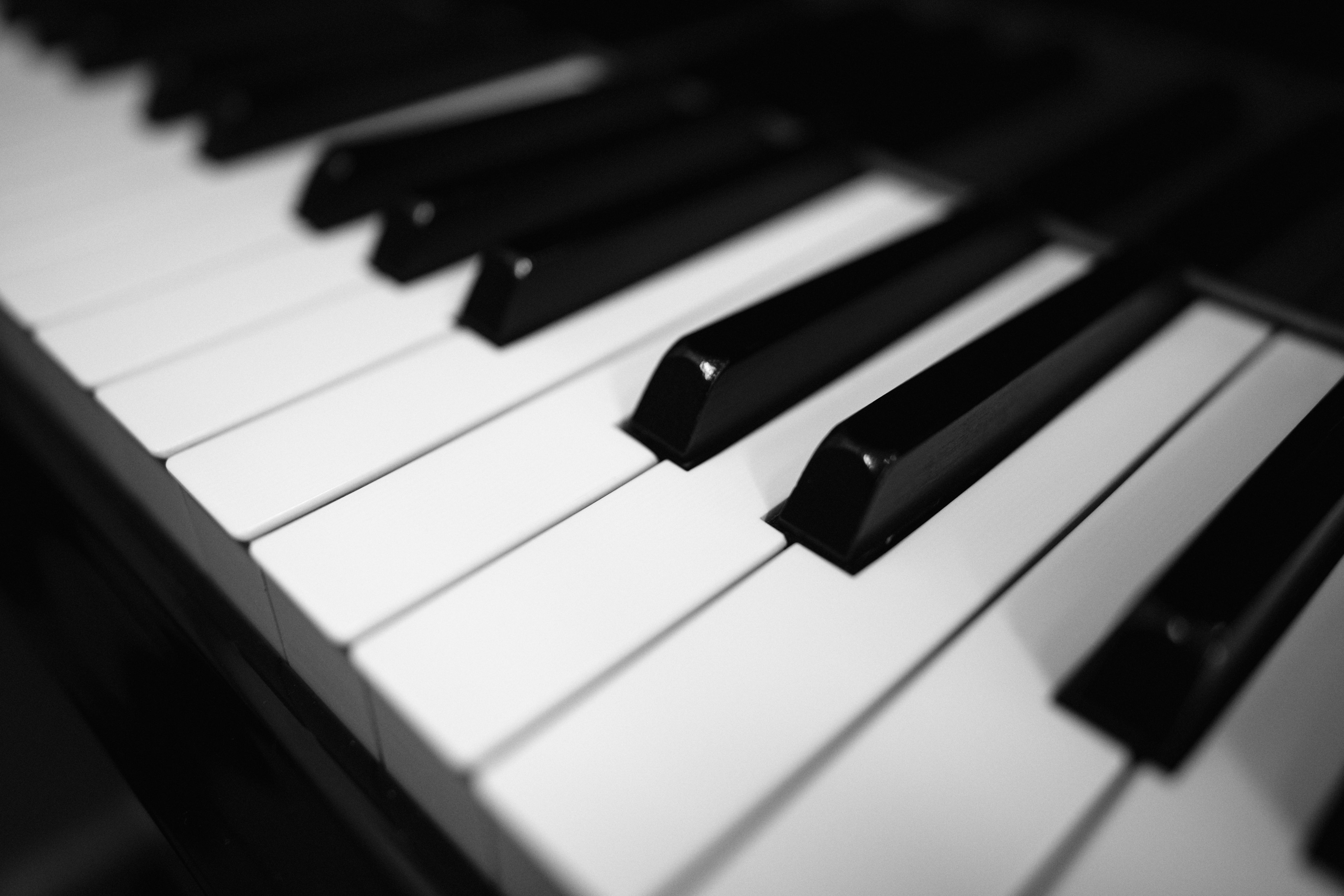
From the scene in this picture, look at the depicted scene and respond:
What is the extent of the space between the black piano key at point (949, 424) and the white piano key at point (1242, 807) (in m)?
0.21

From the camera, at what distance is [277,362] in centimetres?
85

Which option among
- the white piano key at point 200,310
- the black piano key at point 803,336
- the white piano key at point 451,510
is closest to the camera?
the white piano key at point 451,510

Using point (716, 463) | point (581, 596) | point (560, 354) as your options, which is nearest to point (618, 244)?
point (560, 354)

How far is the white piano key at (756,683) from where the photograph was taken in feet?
1.64

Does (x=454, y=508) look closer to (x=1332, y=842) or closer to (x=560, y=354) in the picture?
(x=560, y=354)

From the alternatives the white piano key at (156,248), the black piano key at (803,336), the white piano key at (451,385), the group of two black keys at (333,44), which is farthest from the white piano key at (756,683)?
the group of two black keys at (333,44)

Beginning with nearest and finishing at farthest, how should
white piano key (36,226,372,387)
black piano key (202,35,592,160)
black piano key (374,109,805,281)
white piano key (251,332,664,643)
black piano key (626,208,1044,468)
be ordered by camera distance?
white piano key (251,332,664,643), black piano key (626,208,1044,468), white piano key (36,226,372,387), black piano key (374,109,805,281), black piano key (202,35,592,160)

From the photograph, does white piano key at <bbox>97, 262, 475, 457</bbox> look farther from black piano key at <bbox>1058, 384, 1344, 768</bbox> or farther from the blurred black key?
black piano key at <bbox>1058, 384, 1344, 768</bbox>

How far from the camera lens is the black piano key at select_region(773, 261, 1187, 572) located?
2.09 ft

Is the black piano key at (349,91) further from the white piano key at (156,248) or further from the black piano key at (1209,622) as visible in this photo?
the black piano key at (1209,622)

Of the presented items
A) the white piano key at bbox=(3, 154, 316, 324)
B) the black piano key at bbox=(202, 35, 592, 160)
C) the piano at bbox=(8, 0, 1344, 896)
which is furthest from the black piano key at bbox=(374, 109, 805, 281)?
the black piano key at bbox=(202, 35, 592, 160)

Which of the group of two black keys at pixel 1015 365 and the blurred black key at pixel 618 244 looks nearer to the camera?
the group of two black keys at pixel 1015 365

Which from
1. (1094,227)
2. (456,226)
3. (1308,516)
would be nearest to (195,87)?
(456,226)

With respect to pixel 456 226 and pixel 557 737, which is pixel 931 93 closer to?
pixel 456 226
